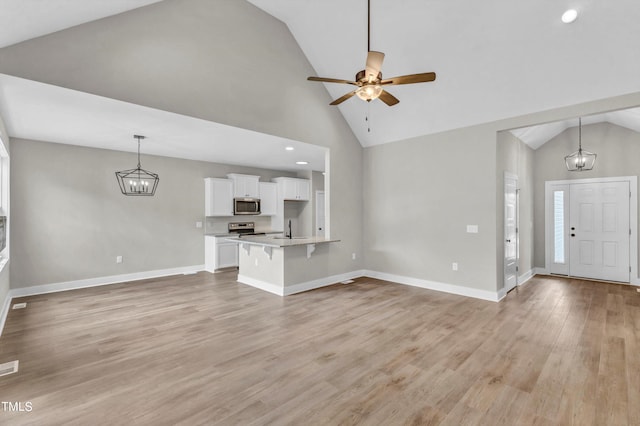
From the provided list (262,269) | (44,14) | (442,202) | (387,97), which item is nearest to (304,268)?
(262,269)

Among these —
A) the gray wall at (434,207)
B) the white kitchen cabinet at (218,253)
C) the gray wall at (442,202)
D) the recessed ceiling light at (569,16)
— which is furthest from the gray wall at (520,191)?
the white kitchen cabinet at (218,253)

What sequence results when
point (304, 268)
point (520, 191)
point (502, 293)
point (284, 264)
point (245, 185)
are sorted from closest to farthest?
1. point (502, 293)
2. point (284, 264)
3. point (304, 268)
4. point (520, 191)
5. point (245, 185)

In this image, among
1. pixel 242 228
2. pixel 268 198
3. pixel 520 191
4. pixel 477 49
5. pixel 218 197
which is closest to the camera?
pixel 477 49

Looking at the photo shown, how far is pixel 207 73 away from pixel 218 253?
160 inches

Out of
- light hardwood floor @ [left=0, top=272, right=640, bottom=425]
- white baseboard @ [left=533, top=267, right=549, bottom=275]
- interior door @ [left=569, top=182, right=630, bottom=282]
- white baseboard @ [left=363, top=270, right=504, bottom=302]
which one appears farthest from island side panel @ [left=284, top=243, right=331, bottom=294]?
interior door @ [left=569, top=182, right=630, bottom=282]

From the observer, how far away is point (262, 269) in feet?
17.1

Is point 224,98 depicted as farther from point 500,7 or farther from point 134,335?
point 500,7

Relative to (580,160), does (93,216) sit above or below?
below

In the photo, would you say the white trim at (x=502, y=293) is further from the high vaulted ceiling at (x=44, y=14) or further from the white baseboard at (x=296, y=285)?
→ the high vaulted ceiling at (x=44, y=14)

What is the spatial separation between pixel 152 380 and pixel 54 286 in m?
4.15

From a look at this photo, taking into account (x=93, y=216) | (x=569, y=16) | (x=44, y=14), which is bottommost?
(x=93, y=216)

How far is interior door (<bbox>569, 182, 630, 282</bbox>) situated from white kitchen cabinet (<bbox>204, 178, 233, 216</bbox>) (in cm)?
756

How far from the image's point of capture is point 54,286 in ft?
16.6

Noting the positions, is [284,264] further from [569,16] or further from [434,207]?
[569,16]
